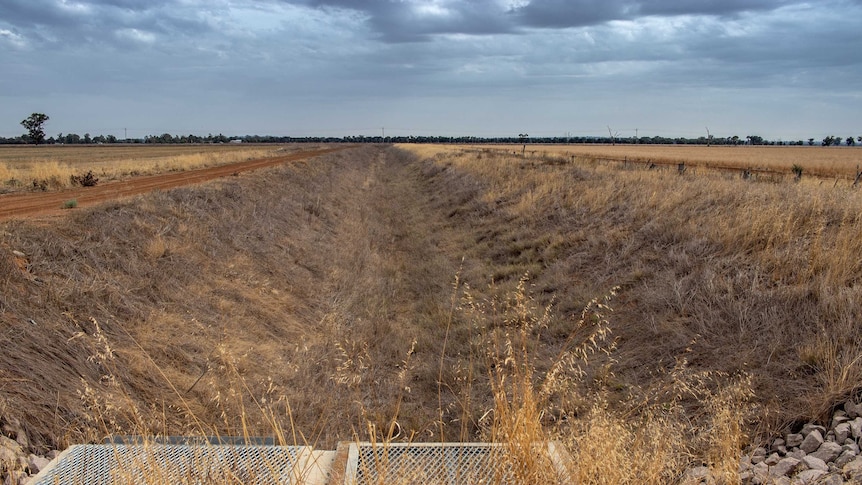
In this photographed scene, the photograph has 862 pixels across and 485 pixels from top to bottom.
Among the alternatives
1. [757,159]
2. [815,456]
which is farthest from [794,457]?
[757,159]

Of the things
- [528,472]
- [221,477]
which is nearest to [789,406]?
[528,472]

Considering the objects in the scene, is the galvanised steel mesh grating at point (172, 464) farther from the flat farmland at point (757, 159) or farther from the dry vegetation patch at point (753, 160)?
the flat farmland at point (757, 159)

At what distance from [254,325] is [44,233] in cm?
357

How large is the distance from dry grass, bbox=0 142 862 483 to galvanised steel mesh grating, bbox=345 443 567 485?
14 centimetres

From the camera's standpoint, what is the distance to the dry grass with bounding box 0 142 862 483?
4297 millimetres

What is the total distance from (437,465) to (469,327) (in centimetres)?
165

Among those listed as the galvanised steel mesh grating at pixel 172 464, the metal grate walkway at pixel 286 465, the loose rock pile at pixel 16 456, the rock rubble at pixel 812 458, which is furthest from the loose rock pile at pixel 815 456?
the loose rock pile at pixel 16 456

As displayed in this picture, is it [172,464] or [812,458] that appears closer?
[172,464]

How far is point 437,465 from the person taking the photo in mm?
3443

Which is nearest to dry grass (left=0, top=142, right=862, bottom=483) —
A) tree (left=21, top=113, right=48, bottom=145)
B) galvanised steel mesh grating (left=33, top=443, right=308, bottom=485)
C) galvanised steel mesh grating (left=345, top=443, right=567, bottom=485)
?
galvanised steel mesh grating (left=345, top=443, right=567, bottom=485)

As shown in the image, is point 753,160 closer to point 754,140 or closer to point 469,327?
point 469,327

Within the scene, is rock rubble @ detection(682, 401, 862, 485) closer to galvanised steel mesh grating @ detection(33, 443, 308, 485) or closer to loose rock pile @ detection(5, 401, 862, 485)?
loose rock pile @ detection(5, 401, 862, 485)

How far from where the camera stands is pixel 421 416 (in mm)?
6121

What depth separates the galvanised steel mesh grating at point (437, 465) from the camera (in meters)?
2.83
